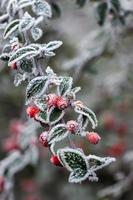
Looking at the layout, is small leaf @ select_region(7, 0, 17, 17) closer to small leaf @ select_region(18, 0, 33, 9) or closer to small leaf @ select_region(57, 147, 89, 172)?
small leaf @ select_region(18, 0, 33, 9)

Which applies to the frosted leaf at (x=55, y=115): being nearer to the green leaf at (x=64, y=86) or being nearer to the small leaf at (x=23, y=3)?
the green leaf at (x=64, y=86)

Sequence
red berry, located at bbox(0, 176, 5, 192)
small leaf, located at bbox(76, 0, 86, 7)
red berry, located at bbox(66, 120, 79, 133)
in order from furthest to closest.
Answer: red berry, located at bbox(0, 176, 5, 192) < small leaf, located at bbox(76, 0, 86, 7) < red berry, located at bbox(66, 120, 79, 133)

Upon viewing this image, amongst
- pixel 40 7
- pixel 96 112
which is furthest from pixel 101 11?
pixel 96 112

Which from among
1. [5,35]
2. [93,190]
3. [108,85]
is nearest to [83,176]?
[5,35]

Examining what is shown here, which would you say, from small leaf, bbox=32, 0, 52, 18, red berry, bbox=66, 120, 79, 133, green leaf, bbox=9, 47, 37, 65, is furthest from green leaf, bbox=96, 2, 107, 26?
red berry, bbox=66, 120, 79, 133

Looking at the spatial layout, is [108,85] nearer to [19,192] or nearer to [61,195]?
[61,195]
